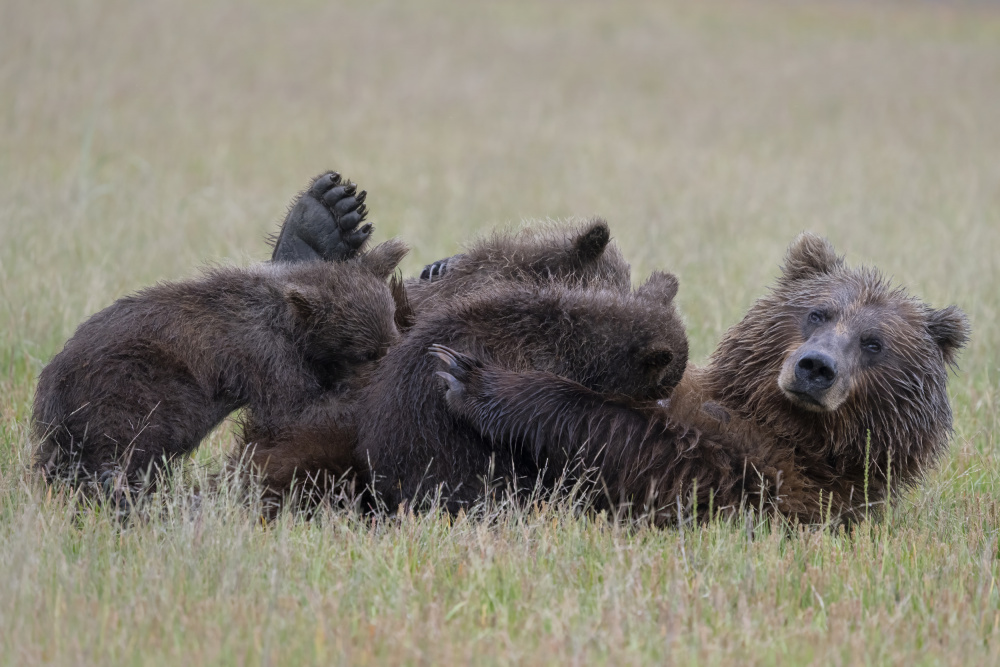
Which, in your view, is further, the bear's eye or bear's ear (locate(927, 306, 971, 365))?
bear's ear (locate(927, 306, 971, 365))

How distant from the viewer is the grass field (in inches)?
148

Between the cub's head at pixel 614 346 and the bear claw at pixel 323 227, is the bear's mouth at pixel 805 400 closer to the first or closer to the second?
the cub's head at pixel 614 346

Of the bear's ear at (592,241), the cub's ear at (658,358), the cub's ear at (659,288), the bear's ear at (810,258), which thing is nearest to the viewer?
the cub's ear at (658,358)

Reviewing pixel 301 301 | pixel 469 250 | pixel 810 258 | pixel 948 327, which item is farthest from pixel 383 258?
pixel 948 327

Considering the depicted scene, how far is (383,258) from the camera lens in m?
6.03

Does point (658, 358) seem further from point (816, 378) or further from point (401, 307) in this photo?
point (401, 307)

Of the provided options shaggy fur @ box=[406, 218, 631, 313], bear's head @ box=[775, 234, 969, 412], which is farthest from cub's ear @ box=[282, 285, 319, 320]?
bear's head @ box=[775, 234, 969, 412]

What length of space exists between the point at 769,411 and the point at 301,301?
88.7 inches

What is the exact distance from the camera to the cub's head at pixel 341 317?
5.49 m

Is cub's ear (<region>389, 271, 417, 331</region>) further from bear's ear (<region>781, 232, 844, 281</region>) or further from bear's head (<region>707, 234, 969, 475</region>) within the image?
bear's ear (<region>781, 232, 844, 281</region>)

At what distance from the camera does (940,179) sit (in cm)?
1680

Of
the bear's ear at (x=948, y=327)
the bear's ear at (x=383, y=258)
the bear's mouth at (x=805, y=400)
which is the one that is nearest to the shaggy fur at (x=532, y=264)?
the bear's ear at (x=383, y=258)

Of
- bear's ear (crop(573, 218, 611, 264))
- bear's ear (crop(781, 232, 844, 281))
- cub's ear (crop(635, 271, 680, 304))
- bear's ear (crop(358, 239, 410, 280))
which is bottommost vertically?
bear's ear (crop(358, 239, 410, 280))

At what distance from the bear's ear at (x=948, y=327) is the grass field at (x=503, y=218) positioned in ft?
2.64
